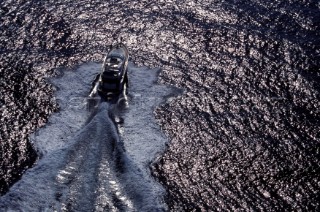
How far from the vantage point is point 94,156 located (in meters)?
50.5

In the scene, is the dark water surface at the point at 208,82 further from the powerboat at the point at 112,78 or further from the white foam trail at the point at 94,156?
the powerboat at the point at 112,78

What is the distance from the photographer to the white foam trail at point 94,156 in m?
45.4

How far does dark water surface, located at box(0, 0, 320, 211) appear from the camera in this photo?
48.5 metres

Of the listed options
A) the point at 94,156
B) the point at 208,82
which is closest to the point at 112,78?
the point at 94,156

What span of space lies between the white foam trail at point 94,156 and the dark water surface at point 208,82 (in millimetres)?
1688

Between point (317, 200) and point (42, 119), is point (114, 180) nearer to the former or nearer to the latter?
point (42, 119)

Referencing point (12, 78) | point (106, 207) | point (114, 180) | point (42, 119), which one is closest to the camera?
point (106, 207)

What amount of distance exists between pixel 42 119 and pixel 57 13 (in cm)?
2716

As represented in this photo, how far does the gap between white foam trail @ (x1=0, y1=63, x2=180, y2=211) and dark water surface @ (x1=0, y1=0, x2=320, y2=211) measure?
5.54ft

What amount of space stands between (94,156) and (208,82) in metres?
21.6

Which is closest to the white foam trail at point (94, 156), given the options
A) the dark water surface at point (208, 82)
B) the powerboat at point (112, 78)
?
the powerboat at point (112, 78)

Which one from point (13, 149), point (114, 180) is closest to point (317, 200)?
point (114, 180)

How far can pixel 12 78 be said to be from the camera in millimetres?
63406

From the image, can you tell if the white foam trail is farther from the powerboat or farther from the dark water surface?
the dark water surface
